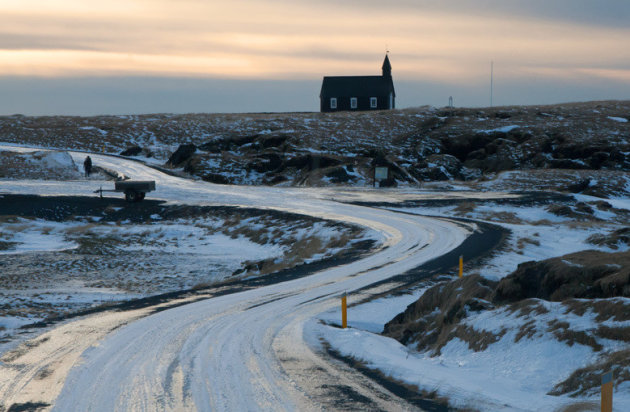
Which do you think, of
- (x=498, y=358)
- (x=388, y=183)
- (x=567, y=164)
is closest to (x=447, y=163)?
(x=567, y=164)

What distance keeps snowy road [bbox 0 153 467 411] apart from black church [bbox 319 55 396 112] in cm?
8015

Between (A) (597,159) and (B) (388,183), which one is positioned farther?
(A) (597,159)

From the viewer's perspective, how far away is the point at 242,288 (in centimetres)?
2200

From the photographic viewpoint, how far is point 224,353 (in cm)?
1348

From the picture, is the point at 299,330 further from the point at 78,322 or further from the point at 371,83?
the point at 371,83

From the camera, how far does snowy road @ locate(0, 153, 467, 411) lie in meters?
10.6

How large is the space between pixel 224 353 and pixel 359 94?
95812 mm

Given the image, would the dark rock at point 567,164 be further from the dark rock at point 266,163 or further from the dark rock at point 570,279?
the dark rock at point 570,279

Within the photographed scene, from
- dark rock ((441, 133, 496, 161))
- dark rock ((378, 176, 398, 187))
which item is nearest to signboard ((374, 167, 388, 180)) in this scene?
dark rock ((378, 176, 398, 187))

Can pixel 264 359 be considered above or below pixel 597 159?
below

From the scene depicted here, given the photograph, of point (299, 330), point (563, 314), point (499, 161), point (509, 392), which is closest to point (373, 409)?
point (509, 392)

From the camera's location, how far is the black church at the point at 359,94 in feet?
347

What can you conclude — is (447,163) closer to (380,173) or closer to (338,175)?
(380,173)

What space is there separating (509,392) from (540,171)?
2092 inches
